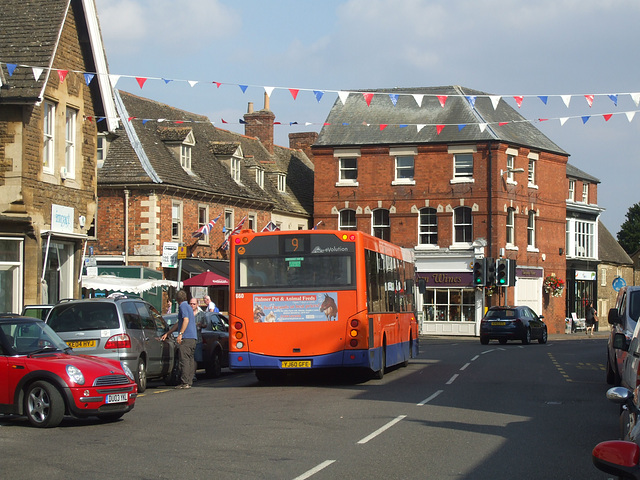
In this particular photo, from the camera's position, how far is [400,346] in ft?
77.7

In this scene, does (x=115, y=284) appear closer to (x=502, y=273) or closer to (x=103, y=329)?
(x=103, y=329)

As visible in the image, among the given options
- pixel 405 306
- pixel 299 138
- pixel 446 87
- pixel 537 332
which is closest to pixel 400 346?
pixel 405 306

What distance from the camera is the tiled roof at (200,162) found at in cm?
4253

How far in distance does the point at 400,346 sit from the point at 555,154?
36695 mm

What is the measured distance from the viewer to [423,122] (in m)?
53.6

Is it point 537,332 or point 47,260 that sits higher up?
point 47,260

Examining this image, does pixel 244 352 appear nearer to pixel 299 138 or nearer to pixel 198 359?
pixel 198 359

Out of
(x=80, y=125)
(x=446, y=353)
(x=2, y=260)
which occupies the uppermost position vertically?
(x=80, y=125)

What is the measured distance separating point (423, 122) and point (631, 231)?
5488 cm

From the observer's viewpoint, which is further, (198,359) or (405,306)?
(405,306)

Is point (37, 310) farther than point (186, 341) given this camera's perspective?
Yes

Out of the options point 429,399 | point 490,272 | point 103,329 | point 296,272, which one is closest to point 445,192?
point 490,272

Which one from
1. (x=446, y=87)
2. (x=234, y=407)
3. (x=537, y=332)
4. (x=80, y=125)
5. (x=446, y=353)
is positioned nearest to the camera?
(x=234, y=407)

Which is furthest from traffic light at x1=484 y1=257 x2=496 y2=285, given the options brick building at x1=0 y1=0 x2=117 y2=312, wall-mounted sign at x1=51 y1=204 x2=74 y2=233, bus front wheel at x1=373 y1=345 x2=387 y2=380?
bus front wheel at x1=373 y1=345 x2=387 y2=380
